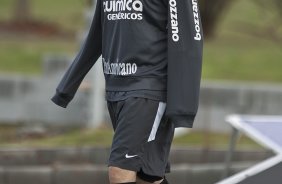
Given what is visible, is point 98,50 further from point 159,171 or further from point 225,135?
point 225,135

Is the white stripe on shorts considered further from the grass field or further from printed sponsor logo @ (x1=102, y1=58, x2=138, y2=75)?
the grass field

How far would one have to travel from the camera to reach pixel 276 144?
6328 mm

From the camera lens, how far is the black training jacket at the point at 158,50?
442 cm

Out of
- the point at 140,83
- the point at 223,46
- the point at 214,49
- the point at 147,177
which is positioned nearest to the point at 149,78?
the point at 140,83

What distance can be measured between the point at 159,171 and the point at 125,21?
27.2 inches

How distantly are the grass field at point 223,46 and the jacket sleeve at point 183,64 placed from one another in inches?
446

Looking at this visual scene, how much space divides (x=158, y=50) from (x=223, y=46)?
15505 mm

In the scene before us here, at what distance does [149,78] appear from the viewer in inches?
177

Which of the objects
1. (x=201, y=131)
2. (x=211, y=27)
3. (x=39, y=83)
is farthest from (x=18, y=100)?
(x=211, y=27)

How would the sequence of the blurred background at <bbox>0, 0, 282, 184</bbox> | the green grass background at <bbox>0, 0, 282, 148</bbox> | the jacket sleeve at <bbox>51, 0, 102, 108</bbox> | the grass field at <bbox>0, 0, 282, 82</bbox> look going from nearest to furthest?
the jacket sleeve at <bbox>51, 0, 102, 108</bbox> < the blurred background at <bbox>0, 0, 282, 184</bbox> < the green grass background at <bbox>0, 0, 282, 148</bbox> < the grass field at <bbox>0, 0, 282, 82</bbox>

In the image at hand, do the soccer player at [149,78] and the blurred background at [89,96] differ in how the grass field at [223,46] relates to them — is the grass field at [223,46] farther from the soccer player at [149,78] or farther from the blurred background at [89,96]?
the soccer player at [149,78]

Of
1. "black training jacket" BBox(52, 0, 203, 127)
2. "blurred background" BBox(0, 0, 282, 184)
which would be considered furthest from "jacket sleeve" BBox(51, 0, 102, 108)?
"blurred background" BBox(0, 0, 282, 184)

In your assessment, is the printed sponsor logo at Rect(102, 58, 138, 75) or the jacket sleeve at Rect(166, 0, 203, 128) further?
the printed sponsor logo at Rect(102, 58, 138, 75)

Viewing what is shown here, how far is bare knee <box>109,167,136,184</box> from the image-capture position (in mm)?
4402
